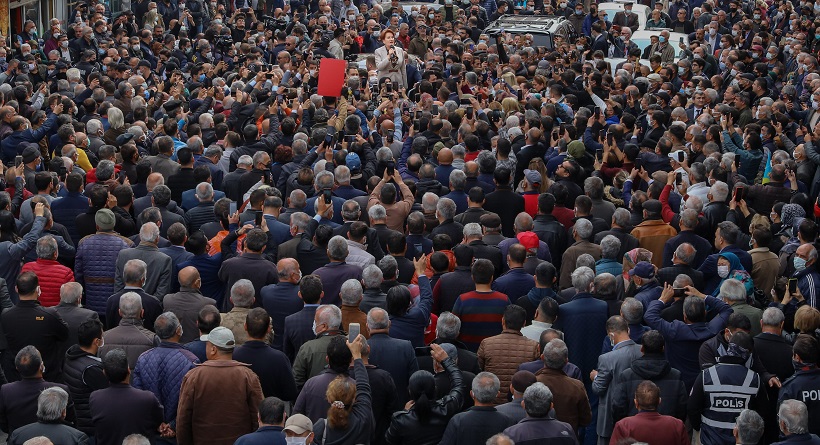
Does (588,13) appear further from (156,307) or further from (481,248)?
(156,307)

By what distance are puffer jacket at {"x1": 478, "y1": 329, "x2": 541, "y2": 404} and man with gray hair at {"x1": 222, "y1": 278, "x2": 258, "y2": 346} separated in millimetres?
1859

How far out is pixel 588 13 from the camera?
2916cm

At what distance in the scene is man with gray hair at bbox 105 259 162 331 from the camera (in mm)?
9969

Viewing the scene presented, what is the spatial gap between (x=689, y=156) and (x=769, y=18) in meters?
16.3

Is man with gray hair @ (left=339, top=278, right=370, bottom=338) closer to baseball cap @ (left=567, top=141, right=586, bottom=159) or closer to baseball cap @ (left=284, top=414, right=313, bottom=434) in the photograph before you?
baseball cap @ (left=284, top=414, right=313, bottom=434)

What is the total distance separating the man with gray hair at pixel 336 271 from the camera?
34.7ft

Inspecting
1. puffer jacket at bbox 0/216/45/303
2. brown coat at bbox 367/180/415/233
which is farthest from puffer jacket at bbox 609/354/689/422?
puffer jacket at bbox 0/216/45/303

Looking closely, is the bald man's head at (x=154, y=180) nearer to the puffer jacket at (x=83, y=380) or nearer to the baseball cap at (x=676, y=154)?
the puffer jacket at (x=83, y=380)

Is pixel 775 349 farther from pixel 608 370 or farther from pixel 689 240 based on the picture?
pixel 689 240

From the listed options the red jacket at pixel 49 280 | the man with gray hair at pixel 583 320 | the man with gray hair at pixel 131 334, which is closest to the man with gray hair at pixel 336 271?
the man with gray hair at pixel 131 334

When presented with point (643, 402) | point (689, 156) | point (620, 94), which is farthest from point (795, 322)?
point (620, 94)

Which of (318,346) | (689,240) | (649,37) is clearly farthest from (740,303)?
(649,37)

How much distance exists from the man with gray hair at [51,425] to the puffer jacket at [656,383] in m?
3.83

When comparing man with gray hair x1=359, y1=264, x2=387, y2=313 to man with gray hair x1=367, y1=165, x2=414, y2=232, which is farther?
man with gray hair x1=367, y1=165, x2=414, y2=232
